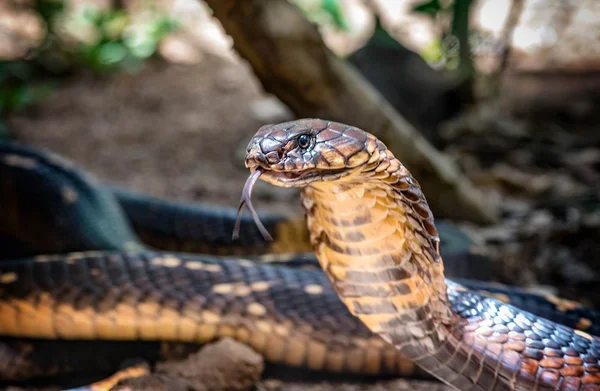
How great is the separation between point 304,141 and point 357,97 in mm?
2971

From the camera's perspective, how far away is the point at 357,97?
179 inches

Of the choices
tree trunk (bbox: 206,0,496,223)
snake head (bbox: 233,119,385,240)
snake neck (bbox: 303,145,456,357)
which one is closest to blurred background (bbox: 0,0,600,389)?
tree trunk (bbox: 206,0,496,223)

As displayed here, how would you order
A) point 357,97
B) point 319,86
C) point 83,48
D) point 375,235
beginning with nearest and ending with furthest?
point 375,235 < point 319,86 < point 357,97 < point 83,48

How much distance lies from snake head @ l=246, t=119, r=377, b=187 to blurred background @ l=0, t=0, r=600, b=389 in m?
2.44

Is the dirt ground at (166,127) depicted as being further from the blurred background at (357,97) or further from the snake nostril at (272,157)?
the snake nostril at (272,157)

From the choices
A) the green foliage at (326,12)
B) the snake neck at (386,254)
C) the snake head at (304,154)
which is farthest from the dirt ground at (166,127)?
the snake head at (304,154)

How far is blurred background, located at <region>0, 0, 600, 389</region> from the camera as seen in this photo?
4.34 m

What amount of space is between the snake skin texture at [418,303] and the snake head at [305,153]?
12 centimetres

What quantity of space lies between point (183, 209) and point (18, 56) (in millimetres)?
4927

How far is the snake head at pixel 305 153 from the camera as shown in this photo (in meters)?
1.62

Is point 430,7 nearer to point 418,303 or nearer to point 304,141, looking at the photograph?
point 418,303

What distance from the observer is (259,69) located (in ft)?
13.9

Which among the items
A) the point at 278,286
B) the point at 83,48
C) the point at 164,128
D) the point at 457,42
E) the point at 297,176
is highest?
the point at 83,48

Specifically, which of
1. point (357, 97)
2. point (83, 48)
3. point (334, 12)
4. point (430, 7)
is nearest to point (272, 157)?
point (357, 97)
